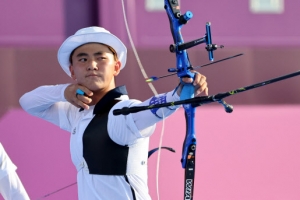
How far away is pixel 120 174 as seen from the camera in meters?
1.81

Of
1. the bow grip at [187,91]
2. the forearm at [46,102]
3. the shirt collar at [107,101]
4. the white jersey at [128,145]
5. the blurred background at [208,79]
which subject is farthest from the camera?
the blurred background at [208,79]

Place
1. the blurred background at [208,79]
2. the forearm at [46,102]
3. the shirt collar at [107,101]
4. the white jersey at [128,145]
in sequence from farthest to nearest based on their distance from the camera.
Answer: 1. the blurred background at [208,79]
2. the forearm at [46,102]
3. the shirt collar at [107,101]
4. the white jersey at [128,145]

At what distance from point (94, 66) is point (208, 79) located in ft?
3.31

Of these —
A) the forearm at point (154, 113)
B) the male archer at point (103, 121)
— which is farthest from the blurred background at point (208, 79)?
the forearm at point (154, 113)

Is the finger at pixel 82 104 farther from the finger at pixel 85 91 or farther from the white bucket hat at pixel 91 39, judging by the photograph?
the white bucket hat at pixel 91 39

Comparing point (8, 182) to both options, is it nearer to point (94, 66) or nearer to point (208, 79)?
point (94, 66)

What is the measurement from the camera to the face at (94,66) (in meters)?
1.92

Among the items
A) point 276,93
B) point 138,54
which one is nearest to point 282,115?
point 276,93

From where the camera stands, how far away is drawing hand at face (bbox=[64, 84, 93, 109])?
75.7 inches

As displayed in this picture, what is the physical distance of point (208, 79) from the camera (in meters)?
2.84

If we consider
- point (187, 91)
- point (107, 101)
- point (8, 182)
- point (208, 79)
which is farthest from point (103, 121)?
point (208, 79)

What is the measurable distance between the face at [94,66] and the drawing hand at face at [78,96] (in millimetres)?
18

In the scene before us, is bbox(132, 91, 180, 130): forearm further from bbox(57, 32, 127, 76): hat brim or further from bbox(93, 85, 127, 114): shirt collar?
bbox(57, 32, 127, 76): hat brim

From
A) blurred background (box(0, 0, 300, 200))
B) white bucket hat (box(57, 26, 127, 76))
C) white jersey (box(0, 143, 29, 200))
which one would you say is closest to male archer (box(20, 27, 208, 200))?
white bucket hat (box(57, 26, 127, 76))
